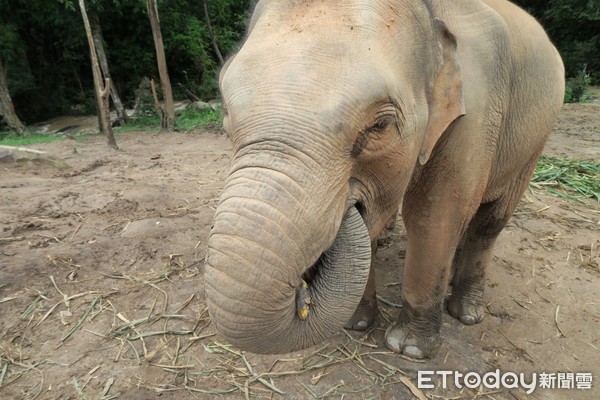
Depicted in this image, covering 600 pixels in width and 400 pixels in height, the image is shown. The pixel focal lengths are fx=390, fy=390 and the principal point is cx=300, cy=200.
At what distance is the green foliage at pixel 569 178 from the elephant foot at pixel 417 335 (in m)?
3.64

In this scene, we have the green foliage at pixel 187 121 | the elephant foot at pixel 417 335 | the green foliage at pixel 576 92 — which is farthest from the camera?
the green foliage at pixel 576 92

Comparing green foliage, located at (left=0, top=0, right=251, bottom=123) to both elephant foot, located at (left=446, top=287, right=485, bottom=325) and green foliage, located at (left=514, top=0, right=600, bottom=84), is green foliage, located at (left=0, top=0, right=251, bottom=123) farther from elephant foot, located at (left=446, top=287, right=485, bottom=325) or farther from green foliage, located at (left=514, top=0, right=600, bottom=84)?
elephant foot, located at (left=446, top=287, right=485, bottom=325)

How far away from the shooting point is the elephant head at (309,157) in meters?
1.17

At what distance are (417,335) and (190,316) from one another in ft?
5.36

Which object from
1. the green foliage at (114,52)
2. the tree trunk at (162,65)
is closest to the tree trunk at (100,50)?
the tree trunk at (162,65)

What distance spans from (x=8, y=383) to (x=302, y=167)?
8.13 feet

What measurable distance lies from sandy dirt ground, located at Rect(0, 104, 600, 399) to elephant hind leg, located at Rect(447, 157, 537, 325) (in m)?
0.13

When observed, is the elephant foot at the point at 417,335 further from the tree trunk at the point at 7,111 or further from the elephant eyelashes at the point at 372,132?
the tree trunk at the point at 7,111

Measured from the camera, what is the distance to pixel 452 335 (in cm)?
281

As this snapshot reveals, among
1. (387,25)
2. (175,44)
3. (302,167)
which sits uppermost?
(387,25)

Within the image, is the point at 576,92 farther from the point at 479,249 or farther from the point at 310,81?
the point at 310,81

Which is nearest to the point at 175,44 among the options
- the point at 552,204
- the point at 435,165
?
the point at 552,204

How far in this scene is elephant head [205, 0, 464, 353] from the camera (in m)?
1.17

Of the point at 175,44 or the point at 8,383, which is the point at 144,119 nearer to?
the point at 175,44
